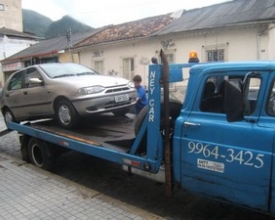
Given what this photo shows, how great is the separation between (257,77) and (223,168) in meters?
0.97

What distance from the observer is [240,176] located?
11.2 feet

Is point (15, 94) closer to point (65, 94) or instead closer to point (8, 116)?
point (8, 116)

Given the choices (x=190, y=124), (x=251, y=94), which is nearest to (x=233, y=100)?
(x=251, y=94)

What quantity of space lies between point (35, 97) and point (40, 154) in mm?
1103

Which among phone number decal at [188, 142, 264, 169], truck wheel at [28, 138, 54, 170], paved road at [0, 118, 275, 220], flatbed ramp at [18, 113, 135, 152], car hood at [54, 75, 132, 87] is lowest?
paved road at [0, 118, 275, 220]

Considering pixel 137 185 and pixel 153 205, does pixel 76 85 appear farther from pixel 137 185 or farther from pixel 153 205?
pixel 153 205

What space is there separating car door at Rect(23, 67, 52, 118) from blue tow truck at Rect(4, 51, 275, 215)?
6.55ft

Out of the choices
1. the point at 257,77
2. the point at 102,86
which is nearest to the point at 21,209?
the point at 102,86

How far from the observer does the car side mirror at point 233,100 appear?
125 inches

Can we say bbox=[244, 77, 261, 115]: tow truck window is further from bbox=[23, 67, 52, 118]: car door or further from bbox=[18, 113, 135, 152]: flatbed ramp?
bbox=[23, 67, 52, 118]: car door

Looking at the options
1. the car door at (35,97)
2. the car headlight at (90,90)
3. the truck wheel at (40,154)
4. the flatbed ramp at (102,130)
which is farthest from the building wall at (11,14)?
the car headlight at (90,90)

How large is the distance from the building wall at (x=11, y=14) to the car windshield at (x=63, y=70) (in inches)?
1704

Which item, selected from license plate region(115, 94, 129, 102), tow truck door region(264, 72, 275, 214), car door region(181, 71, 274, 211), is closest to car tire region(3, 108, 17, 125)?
license plate region(115, 94, 129, 102)

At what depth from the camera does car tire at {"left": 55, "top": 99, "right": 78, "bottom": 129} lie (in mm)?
5852
